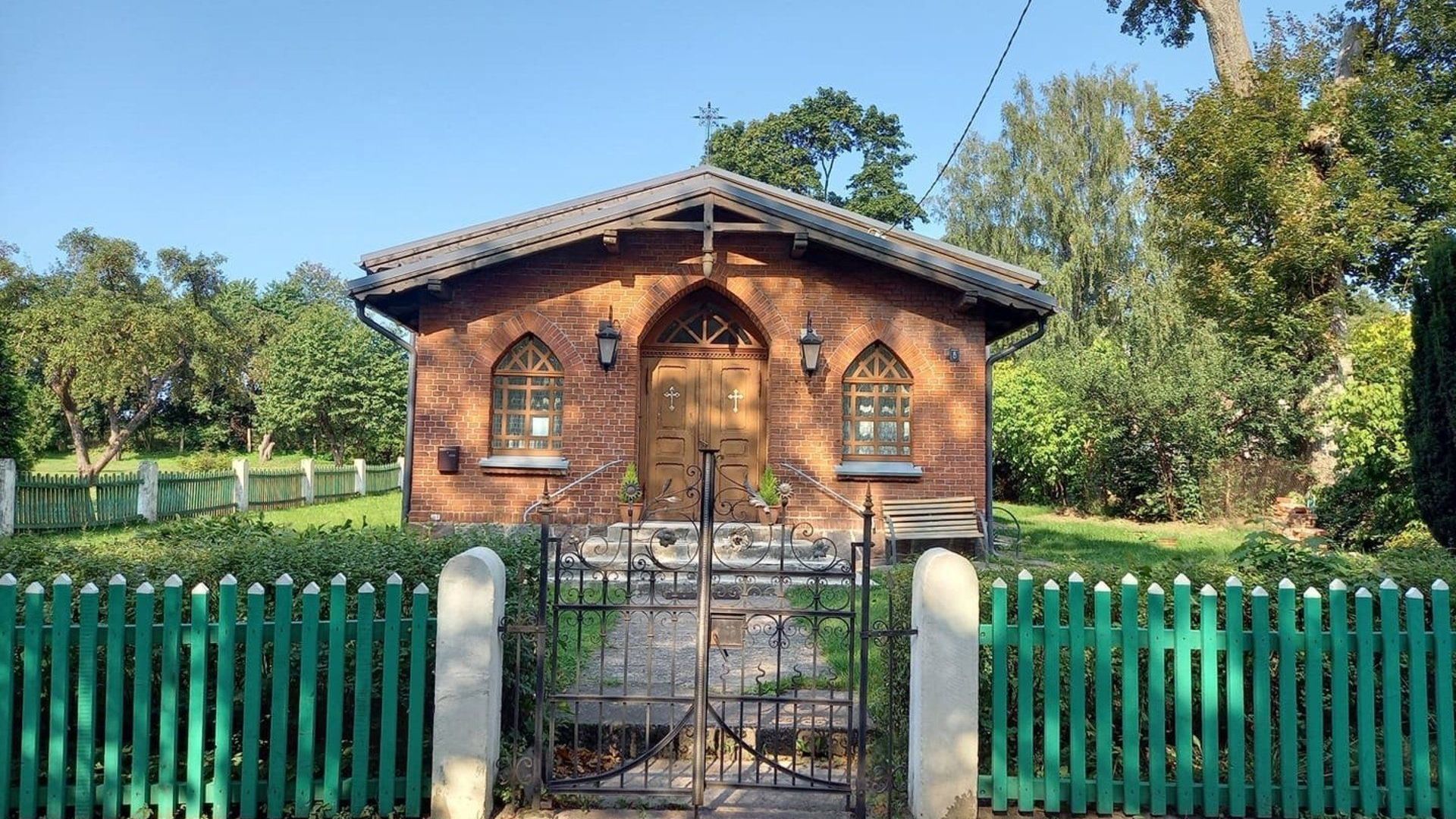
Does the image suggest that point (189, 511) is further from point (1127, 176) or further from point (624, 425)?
point (1127, 176)

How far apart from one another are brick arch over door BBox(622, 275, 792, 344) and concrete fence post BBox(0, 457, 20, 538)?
9.61m

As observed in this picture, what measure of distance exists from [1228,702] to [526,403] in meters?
9.71

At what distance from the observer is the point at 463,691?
3.93 metres

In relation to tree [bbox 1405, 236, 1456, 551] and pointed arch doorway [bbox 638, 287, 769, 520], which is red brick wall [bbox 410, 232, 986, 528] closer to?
pointed arch doorway [bbox 638, 287, 769, 520]

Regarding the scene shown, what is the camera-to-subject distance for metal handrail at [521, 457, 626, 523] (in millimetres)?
11578

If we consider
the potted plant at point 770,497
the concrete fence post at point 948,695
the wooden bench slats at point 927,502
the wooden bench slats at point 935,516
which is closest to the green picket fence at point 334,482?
the potted plant at point 770,497

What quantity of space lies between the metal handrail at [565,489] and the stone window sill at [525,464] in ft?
0.93

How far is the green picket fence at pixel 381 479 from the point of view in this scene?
88.7ft

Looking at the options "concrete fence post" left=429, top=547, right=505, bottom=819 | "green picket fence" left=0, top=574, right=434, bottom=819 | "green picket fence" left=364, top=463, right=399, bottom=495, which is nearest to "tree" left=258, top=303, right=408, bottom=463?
"green picket fence" left=364, top=463, right=399, bottom=495

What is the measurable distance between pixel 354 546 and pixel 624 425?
7323mm

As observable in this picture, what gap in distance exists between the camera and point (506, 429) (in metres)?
12.1

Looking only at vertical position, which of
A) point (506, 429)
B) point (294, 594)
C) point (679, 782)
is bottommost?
point (679, 782)

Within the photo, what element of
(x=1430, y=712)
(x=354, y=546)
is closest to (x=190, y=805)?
(x=354, y=546)

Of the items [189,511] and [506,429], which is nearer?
[506,429]
